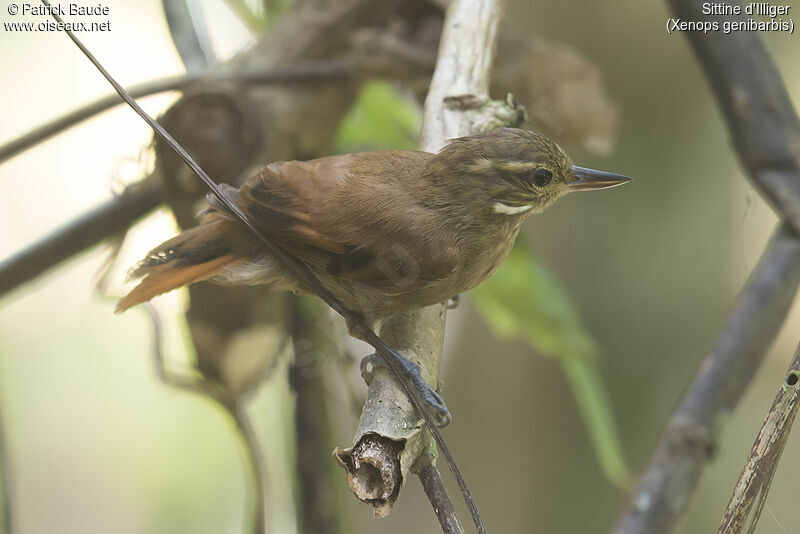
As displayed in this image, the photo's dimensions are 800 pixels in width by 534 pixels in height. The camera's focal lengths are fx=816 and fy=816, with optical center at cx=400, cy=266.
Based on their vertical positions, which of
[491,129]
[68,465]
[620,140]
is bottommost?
[68,465]

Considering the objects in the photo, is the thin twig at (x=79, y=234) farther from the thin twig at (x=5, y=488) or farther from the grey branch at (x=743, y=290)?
the grey branch at (x=743, y=290)

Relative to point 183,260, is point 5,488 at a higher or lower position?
lower

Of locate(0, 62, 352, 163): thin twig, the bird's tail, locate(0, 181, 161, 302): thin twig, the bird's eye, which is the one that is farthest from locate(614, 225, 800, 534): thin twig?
locate(0, 181, 161, 302): thin twig

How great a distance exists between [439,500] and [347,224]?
0.53m

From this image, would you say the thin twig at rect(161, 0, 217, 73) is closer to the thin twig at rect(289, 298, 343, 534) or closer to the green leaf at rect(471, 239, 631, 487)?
the thin twig at rect(289, 298, 343, 534)

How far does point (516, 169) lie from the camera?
4.85 feet

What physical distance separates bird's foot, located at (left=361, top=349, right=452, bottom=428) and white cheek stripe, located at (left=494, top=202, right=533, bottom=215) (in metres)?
0.40

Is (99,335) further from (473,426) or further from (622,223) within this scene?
(622,223)

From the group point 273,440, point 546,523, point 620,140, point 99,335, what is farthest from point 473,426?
point 99,335

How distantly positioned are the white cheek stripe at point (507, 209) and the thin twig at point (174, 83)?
62 centimetres

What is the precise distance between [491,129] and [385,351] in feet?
1.93

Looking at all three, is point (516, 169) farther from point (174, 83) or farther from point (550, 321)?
point (174, 83)

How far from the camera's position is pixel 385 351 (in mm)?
1106

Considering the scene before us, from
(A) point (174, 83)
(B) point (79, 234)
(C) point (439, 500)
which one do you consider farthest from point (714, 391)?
(B) point (79, 234)
